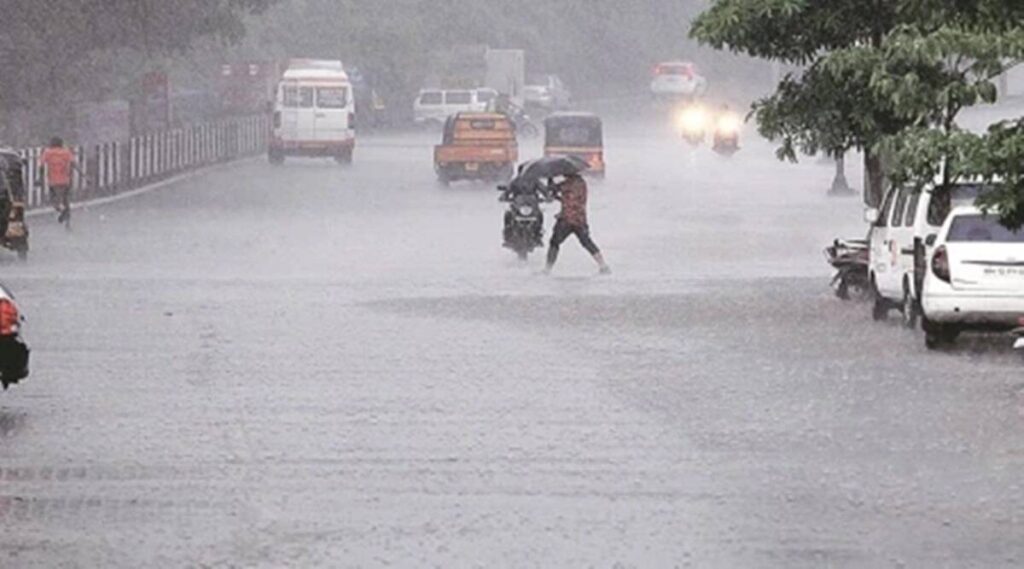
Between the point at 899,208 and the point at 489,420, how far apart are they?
35.6 feet

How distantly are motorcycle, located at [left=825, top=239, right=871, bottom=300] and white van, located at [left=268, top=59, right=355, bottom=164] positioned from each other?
3987 centimetres

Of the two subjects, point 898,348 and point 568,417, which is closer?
point 568,417

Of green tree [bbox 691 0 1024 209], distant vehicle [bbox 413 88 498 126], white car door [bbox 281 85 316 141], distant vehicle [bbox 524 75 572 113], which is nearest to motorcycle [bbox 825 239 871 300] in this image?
green tree [bbox 691 0 1024 209]

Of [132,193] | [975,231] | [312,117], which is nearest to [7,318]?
[975,231]

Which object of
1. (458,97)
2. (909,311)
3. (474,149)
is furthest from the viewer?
(458,97)

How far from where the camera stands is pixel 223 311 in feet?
98.7

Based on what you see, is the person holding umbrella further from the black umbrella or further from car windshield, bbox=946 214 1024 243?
car windshield, bbox=946 214 1024 243

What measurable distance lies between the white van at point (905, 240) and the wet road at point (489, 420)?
17.9 inches

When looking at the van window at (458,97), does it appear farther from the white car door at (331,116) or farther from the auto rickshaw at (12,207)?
the auto rickshaw at (12,207)

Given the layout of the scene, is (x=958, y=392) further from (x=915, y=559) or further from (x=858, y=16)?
(x=858, y=16)

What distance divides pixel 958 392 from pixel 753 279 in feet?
49.7

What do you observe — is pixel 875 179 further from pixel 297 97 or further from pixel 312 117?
pixel 297 97

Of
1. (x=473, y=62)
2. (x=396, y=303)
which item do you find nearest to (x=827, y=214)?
(x=396, y=303)

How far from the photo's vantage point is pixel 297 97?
73062 millimetres
